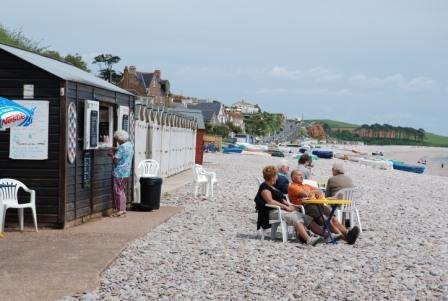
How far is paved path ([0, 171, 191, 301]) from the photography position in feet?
20.4

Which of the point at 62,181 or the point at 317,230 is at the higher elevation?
the point at 62,181

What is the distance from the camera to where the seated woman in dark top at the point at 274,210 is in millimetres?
9570

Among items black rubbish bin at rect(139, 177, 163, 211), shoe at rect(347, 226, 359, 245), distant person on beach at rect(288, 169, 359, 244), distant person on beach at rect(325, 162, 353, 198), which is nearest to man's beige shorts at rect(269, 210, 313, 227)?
distant person on beach at rect(288, 169, 359, 244)

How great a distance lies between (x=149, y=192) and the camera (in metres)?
12.7

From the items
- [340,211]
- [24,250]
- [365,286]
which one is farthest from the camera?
[340,211]

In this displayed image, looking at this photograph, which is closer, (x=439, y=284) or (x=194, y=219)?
(x=439, y=284)

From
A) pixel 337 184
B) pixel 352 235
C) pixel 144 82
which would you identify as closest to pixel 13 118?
pixel 352 235

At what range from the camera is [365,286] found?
7195 millimetres

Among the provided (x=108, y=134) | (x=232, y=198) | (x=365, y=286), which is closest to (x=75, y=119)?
(x=108, y=134)

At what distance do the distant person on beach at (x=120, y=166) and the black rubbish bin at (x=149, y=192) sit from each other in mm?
891

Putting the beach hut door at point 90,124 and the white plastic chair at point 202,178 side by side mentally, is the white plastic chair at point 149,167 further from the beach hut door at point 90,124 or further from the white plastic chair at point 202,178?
the beach hut door at point 90,124

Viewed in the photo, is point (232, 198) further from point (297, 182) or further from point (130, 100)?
point (297, 182)

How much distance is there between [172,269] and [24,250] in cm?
183

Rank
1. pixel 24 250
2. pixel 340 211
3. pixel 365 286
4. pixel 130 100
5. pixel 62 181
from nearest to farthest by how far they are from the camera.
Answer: pixel 365 286 < pixel 24 250 < pixel 62 181 < pixel 340 211 < pixel 130 100
